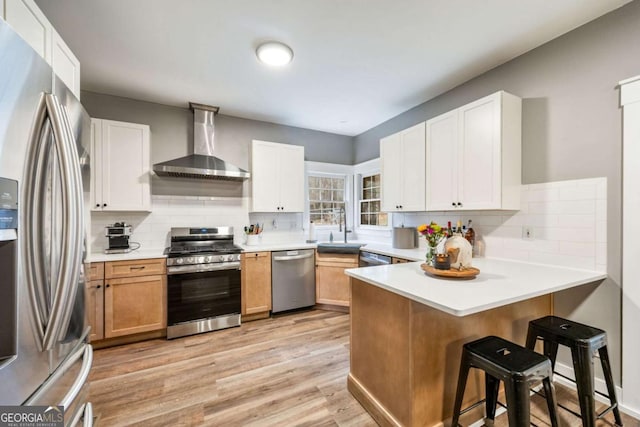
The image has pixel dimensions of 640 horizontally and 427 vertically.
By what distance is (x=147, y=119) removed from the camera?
3.29m

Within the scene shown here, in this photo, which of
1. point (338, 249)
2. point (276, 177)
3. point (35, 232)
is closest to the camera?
point (35, 232)

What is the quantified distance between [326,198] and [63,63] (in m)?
3.43

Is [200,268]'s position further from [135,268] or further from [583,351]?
[583,351]

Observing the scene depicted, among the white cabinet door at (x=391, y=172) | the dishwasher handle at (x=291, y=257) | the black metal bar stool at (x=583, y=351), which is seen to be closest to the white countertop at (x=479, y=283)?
the black metal bar stool at (x=583, y=351)

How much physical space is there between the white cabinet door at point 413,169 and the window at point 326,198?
60.2 inches

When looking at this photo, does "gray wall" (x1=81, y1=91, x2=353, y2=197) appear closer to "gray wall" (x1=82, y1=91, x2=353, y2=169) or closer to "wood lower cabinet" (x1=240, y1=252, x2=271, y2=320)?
"gray wall" (x1=82, y1=91, x2=353, y2=169)

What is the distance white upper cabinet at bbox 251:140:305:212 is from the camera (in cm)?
363

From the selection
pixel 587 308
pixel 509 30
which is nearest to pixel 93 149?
pixel 509 30

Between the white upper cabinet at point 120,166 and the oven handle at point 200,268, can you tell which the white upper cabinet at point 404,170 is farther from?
the white upper cabinet at point 120,166

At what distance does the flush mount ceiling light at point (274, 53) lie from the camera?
217 cm

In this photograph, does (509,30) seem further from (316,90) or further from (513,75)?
(316,90)

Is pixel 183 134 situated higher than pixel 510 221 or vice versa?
pixel 183 134

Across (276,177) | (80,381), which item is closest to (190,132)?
(276,177)

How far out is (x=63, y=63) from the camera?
154cm
